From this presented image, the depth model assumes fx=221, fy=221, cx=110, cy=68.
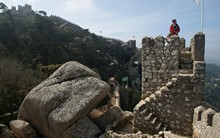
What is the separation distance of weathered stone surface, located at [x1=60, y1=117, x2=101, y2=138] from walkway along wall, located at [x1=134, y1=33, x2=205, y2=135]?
1.88 meters

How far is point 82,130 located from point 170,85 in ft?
13.8

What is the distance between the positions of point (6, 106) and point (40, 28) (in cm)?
3866

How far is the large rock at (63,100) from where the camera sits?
370 inches

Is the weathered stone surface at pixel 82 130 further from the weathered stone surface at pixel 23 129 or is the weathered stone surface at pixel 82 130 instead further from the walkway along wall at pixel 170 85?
the weathered stone surface at pixel 23 129

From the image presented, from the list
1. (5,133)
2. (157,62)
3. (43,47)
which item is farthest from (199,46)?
(43,47)

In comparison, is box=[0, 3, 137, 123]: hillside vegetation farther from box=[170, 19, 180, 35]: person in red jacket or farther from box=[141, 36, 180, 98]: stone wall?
box=[170, 19, 180, 35]: person in red jacket

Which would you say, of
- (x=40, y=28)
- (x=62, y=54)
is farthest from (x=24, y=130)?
(x=40, y=28)

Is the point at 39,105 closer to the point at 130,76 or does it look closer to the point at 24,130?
the point at 24,130

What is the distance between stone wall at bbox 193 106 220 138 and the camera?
5.34 metres

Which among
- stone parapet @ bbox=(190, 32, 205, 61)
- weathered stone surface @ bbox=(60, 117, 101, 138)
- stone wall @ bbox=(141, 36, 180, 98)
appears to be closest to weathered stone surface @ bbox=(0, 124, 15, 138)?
weathered stone surface @ bbox=(60, 117, 101, 138)

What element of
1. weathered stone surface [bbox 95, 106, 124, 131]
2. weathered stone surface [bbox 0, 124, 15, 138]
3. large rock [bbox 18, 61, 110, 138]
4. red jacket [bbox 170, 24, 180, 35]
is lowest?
weathered stone surface [bbox 0, 124, 15, 138]

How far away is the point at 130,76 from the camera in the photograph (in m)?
61.7

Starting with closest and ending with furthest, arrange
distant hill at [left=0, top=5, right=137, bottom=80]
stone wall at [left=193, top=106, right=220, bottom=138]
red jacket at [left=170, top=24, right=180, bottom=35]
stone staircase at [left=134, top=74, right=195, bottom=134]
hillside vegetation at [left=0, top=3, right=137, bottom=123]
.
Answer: stone wall at [left=193, top=106, right=220, bottom=138], stone staircase at [left=134, top=74, right=195, bottom=134], red jacket at [left=170, top=24, right=180, bottom=35], hillside vegetation at [left=0, top=3, right=137, bottom=123], distant hill at [left=0, top=5, right=137, bottom=80]

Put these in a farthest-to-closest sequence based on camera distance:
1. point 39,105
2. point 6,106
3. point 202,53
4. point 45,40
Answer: point 45,40, point 6,106, point 39,105, point 202,53
